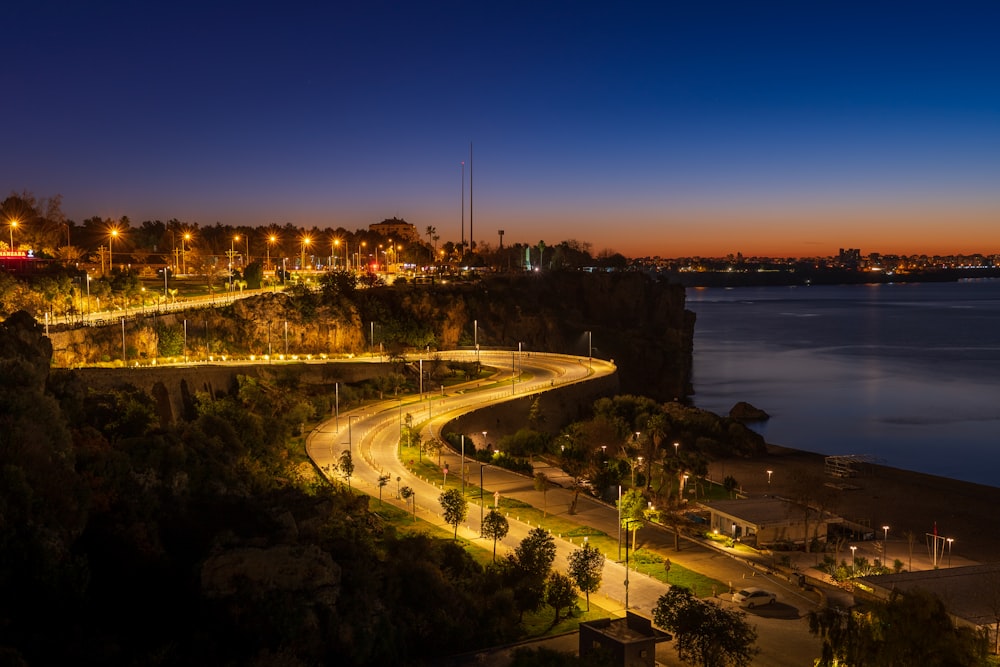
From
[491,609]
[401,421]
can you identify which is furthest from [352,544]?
[401,421]

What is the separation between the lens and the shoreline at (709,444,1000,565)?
36656 mm

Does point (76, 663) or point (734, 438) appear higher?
point (76, 663)

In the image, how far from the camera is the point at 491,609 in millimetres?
22750

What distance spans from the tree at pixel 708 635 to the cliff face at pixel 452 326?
3793cm

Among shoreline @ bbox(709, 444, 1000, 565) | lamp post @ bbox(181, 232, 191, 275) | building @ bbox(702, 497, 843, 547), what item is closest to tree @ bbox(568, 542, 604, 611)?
building @ bbox(702, 497, 843, 547)

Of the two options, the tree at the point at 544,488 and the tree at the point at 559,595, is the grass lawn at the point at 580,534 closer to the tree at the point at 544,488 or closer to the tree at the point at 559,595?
the tree at the point at 544,488

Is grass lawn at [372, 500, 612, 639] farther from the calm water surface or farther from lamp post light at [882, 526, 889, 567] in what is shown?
the calm water surface

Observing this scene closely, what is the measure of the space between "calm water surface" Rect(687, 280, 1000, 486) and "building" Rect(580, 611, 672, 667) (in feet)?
142

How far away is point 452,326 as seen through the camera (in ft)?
291

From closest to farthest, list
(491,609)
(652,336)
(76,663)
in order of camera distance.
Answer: (76,663), (491,609), (652,336)

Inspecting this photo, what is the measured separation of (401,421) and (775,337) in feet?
367

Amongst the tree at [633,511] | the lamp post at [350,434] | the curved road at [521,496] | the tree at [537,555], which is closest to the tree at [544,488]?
the curved road at [521,496]

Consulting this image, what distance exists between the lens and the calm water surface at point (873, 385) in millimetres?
64125

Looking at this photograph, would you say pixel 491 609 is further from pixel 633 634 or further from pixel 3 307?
pixel 3 307
